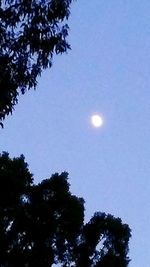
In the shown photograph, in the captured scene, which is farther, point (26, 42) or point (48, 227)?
point (48, 227)

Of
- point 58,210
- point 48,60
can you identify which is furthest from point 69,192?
point 48,60

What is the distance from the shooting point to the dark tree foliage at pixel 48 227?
30766mm

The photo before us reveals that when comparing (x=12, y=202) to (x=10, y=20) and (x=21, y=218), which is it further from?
(x=10, y=20)

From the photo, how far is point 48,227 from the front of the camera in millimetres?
31516

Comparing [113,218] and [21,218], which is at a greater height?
[113,218]

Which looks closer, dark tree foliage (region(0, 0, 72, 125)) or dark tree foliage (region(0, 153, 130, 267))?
dark tree foliage (region(0, 0, 72, 125))

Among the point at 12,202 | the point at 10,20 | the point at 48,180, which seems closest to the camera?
the point at 10,20

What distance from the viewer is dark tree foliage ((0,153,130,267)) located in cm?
3077

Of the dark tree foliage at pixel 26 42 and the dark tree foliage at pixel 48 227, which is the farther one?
the dark tree foliage at pixel 48 227

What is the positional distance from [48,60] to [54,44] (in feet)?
2.36

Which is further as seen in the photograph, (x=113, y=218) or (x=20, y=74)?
(x=113, y=218)

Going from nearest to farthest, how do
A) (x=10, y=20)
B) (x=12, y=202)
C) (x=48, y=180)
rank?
(x=10, y=20), (x=12, y=202), (x=48, y=180)

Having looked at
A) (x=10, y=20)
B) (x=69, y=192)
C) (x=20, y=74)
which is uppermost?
(x=69, y=192)

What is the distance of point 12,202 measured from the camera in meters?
31.0
